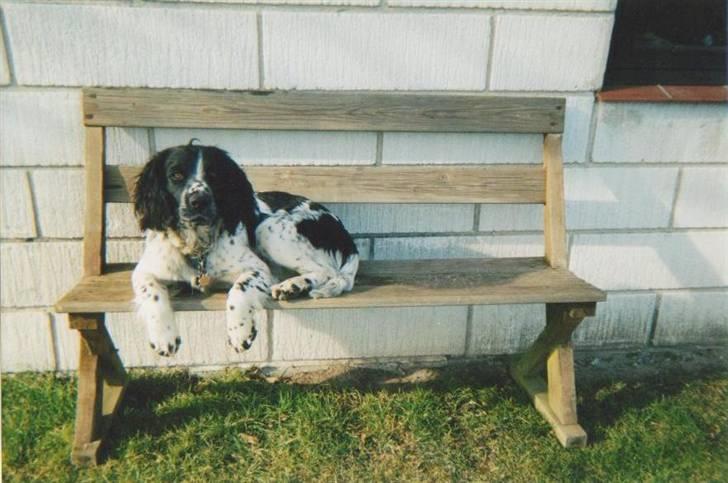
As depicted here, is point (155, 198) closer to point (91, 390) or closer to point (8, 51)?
point (91, 390)

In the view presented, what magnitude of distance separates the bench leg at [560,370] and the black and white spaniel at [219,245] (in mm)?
1003

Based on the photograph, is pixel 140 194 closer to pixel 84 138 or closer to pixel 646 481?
pixel 84 138

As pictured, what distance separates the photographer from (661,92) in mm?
3229

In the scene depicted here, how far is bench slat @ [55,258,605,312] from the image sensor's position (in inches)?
97.1

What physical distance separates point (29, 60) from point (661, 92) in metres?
3.24

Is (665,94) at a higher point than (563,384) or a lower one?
higher

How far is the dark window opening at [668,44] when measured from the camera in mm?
3312

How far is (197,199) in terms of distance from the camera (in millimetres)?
2443

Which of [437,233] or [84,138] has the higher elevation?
[84,138]

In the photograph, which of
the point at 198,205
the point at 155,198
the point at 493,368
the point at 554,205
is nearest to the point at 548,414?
the point at 493,368

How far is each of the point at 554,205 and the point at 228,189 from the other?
5.29 ft

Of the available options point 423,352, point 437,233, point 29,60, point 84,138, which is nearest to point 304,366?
point 423,352

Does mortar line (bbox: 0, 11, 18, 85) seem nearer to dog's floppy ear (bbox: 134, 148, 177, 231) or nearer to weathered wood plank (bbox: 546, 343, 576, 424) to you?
dog's floppy ear (bbox: 134, 148, 177, 231)

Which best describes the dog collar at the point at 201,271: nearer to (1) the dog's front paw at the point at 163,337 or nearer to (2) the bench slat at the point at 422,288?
(2) the bench slat at the point at 422,288
